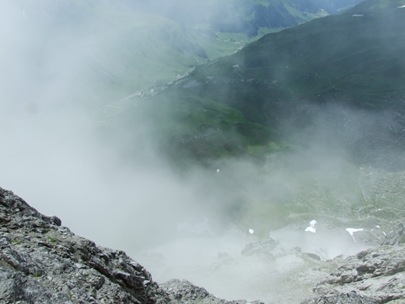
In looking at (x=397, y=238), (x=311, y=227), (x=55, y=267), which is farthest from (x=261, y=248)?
(x=55, y=267)

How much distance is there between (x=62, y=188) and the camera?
7254 inches

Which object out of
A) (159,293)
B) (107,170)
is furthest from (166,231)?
(159,293)

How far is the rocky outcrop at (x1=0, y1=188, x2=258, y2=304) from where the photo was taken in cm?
2402

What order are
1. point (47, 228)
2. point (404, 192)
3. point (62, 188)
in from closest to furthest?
point (47, 228) < point (404, 192) < point (62, 188)

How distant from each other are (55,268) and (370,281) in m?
45.5

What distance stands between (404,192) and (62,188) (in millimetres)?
132232

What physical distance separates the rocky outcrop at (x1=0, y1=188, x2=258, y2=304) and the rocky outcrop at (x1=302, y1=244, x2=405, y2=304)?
1686 cm

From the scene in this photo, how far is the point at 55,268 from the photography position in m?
27.3

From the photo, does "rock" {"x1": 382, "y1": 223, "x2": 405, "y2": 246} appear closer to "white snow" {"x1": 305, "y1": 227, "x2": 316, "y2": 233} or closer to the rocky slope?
the rocky slope

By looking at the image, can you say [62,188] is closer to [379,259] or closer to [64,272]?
[379,259]

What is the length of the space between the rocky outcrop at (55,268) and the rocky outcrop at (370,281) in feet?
55.3

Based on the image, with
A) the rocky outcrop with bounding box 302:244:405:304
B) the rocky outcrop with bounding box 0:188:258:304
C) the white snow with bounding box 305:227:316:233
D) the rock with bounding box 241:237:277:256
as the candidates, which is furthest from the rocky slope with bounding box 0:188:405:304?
the white snow with bounding box 305:227:316:233

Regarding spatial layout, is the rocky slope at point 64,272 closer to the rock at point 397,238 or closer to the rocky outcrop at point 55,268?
the rocky outcrop at point 55,268

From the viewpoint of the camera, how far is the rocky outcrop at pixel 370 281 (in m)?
43.0
